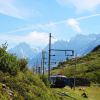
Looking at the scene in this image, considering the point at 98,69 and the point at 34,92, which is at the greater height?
the point at 98,69

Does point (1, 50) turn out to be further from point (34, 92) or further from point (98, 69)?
point (98, 69)

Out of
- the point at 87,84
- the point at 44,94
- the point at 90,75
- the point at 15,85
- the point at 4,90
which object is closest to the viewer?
→ the point at 4,90

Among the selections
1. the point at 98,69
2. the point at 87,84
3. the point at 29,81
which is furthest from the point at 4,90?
the point at 98,69

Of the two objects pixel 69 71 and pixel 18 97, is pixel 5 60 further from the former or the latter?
pixel 69 71

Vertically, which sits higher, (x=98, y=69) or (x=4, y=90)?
(x=98, y=69)

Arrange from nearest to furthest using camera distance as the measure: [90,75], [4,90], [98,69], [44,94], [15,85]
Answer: [4,90] < [15,85] < [44,94] < [90,75] < [98,69]

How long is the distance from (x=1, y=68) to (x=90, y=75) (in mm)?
147625

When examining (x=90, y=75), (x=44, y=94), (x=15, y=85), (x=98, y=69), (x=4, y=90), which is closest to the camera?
(x=4, y=90)

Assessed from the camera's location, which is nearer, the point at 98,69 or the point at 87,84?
the point at 87,84

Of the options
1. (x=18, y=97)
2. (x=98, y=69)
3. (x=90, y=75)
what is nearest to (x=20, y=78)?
(x=18, y=97)

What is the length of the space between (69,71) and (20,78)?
526 ft

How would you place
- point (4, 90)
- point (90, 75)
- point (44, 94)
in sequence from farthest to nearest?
point (90, 75)
point (44, 94)
point (4, 90)

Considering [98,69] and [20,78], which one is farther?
[98,69]

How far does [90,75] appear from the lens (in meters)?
175
